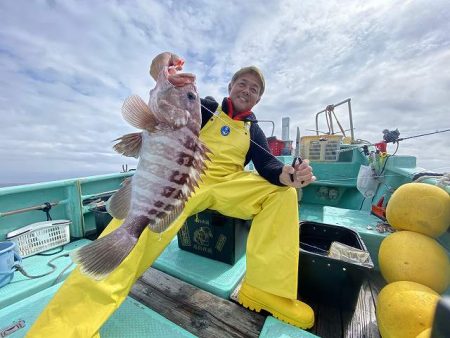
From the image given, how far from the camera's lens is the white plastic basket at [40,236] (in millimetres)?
2461

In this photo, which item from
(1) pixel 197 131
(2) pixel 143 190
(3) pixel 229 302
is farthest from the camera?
(3) pixel 229 302

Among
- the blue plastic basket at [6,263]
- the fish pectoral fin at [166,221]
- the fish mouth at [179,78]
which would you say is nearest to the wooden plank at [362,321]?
the fish pectoral fin at [166,221]

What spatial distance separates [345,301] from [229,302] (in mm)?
905

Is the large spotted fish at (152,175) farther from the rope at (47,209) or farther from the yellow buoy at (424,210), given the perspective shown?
the rope at (47,209)

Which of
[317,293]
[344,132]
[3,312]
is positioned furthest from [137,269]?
[344,132]

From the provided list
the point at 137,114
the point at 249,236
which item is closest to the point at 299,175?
the point at 249,236

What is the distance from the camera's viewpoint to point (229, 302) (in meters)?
1.88

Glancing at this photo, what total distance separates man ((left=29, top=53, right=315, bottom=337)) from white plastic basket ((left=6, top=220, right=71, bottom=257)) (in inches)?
63.5

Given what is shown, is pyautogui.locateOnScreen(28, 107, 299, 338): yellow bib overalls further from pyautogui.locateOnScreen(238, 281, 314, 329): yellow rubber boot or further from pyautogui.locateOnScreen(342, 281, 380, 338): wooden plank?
pyautogui.locateOnScreen(342, 281, 380, 338): wooden plank

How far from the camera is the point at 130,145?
1.39m

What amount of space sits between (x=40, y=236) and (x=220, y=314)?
228cm

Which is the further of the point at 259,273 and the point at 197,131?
A: the point at 259,273

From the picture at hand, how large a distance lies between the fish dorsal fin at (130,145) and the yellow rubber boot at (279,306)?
134 centimetres

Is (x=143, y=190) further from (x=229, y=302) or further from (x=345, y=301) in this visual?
(x=345, y=301)
